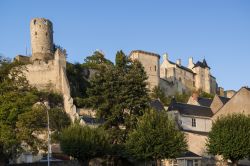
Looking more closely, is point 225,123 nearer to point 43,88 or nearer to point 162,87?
point 43,88

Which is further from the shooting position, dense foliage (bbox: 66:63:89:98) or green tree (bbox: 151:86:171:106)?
green tree (bbox: 151:86:171:106)

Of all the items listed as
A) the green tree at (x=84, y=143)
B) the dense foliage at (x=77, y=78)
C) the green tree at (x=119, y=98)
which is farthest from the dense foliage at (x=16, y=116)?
the dense foliage at (x=77, y=78)

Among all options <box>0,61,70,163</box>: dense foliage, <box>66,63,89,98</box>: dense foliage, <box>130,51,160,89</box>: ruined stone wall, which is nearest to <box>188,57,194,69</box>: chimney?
<box>130,51,160,89</box>: ruined stone wall

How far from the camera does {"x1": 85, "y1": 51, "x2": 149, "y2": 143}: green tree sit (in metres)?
50.7

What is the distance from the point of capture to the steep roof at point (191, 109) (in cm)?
6669

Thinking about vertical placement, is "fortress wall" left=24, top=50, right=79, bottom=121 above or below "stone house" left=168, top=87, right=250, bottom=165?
above

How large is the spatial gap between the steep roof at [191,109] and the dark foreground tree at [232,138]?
1435 centimetres

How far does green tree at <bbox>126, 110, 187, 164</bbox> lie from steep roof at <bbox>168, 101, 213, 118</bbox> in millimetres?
18801

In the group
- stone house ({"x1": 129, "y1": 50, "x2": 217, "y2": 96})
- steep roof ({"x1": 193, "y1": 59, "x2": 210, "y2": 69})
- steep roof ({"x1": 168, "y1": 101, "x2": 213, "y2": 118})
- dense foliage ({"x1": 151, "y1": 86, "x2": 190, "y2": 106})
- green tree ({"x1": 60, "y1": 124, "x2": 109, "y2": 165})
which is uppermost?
steep roof ({"x1": 193, "y1": 59, "x2": 210, "y2": 69})

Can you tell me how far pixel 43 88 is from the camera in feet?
276

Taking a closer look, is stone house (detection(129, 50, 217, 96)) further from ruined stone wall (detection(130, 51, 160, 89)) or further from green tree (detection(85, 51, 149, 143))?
green tree (detection(85, 51, 149, 143))

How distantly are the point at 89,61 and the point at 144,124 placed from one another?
183 ft

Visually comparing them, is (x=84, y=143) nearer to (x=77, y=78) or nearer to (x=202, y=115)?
(x=202, y=115)

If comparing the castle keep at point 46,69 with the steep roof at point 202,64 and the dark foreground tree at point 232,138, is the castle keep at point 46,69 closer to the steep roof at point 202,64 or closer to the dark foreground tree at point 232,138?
the dark foreground tree at point 232,138
